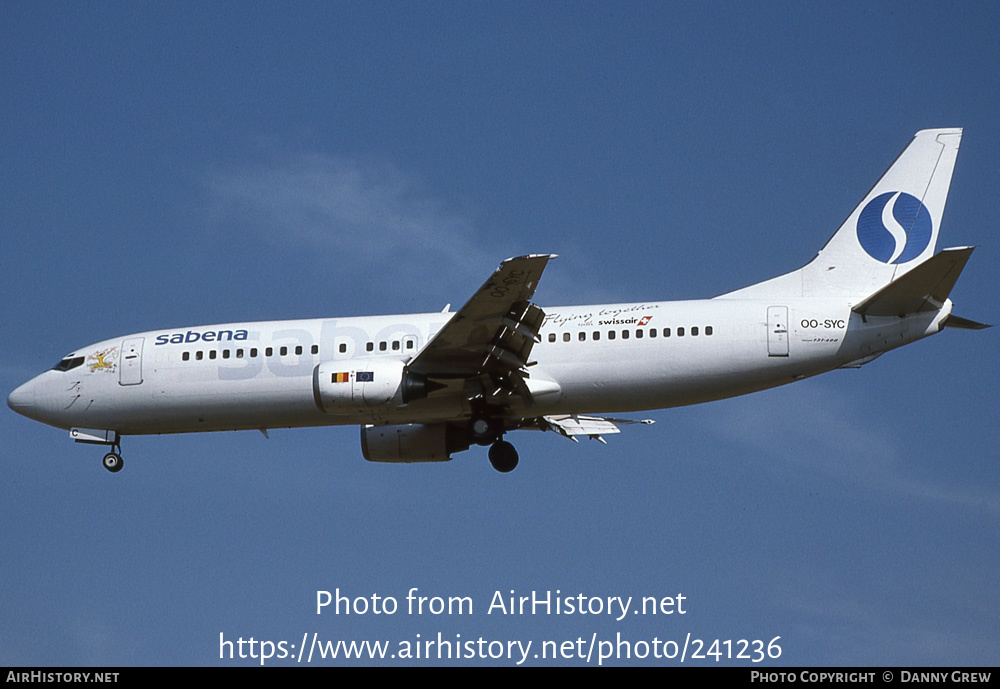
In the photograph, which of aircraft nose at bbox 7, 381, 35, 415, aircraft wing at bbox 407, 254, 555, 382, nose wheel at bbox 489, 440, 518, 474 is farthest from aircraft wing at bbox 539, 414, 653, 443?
aircraft nose at bbox 7, 381, 35, 415

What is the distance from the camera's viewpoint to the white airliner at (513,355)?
2750 cm

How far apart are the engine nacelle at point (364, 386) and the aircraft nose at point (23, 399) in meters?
7.89

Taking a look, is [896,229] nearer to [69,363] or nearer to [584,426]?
[584,426]

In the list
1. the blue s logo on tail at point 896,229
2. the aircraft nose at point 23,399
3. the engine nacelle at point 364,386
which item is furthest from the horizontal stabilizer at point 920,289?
the aircraft nose at point 23,399

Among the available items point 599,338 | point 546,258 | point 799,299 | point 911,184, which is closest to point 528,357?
point 599,338

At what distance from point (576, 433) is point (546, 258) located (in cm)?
922

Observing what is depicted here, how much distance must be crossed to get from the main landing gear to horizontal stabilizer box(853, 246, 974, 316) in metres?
16.7

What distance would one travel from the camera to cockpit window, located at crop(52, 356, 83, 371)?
31.5 m

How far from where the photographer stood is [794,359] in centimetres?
2780

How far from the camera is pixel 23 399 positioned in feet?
103

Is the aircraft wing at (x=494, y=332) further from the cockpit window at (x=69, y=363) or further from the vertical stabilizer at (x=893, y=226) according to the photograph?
the cockpit window at (x=69, y=363)

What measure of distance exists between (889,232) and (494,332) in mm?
9188

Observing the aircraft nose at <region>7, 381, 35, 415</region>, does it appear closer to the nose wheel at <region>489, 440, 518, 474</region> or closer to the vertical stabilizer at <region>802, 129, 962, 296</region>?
the nose wheel at <region>489, 440, 518, 474</region>
